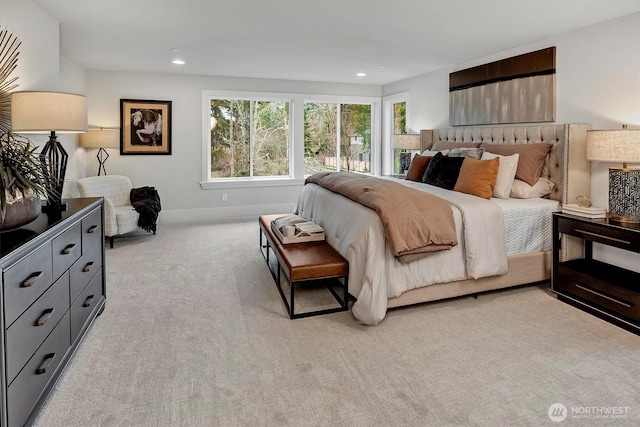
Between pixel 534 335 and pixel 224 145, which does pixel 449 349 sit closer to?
pixel 534 335

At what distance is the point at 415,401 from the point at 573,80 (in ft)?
11.0

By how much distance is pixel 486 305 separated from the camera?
10.2 feet

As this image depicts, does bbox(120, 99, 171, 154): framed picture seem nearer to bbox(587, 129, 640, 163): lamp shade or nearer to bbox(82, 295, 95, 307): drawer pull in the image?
bbox(82, 295, 95, 307): drawer pull

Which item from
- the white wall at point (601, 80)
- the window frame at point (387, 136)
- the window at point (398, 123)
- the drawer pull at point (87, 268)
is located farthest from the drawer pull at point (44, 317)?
the window frame at point (387, 136)

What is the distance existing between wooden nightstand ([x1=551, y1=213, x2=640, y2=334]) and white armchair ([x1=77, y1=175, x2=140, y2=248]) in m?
4.58

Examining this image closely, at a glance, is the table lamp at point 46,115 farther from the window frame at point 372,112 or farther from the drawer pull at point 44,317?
the window frame at point 372,112

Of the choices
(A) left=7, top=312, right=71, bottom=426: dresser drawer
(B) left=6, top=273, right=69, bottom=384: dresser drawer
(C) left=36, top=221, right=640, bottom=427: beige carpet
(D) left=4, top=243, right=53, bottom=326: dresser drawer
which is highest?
(D) left=4, top=243, right=53, bottom=326: dresser drawer

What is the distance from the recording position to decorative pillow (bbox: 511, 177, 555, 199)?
364 cm

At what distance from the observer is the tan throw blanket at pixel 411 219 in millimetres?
2725

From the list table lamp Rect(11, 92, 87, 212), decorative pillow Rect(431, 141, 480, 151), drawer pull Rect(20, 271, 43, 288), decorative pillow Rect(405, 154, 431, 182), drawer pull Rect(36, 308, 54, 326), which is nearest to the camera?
drawer pull Rect(20, 271, 43, 288)

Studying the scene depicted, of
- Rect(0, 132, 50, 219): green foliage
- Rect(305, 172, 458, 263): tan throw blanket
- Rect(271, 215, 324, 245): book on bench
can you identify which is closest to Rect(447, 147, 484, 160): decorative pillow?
Rect(305, 172, 458, 263): tan throw blanket

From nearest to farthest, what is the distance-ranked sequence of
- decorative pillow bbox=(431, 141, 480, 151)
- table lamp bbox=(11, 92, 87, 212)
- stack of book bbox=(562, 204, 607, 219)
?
table lamp bbox=(11, 92, 87, 212) < stack of book bbox=(562, 204, 607, 219) < decorative pillow bbox=(431, 141, 480, 151)

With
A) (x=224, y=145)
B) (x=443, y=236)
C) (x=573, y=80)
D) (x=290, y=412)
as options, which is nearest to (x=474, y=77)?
(x=573, y=80)

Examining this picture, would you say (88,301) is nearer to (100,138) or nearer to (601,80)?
(100,138)
